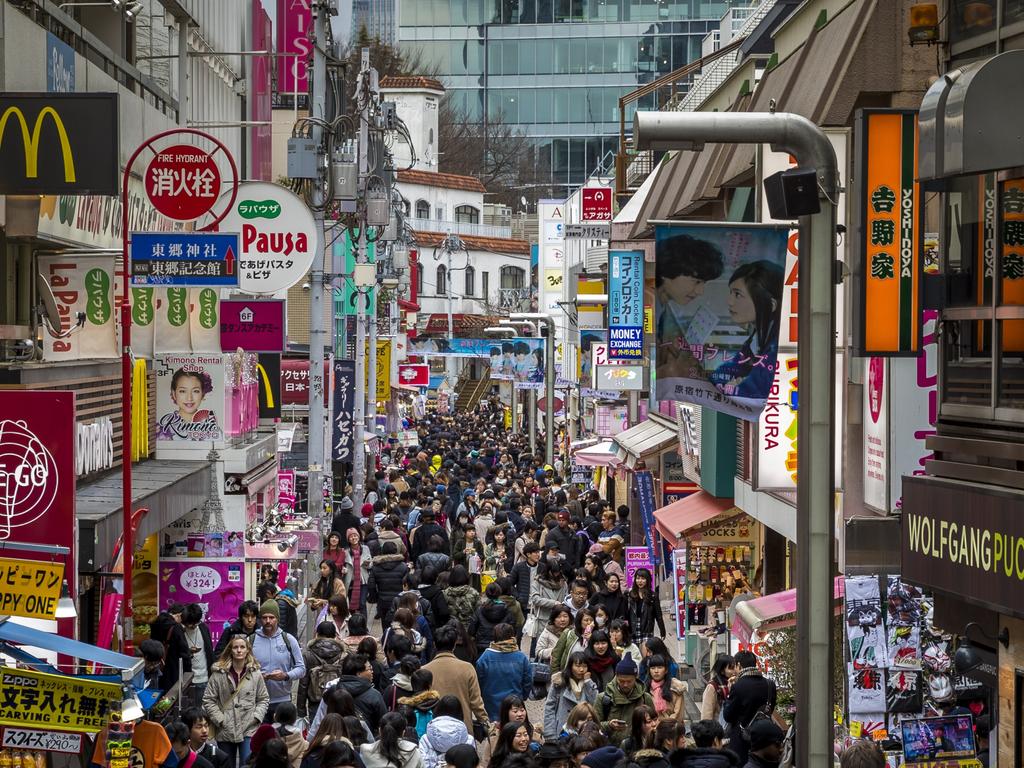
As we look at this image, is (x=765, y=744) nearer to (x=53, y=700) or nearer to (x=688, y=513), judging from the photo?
(x=53, y=700)

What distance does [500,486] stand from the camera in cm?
3125

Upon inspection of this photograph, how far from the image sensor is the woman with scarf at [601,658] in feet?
42.0

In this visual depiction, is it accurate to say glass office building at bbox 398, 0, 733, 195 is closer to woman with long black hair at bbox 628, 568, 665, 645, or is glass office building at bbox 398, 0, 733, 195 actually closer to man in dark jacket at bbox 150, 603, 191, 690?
woman with long black hair at bbox 628, 568, 665, 645

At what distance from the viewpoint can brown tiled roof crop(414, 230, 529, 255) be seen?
8596cm

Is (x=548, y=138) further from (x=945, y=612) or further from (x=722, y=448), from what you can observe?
(x=945, y=612)

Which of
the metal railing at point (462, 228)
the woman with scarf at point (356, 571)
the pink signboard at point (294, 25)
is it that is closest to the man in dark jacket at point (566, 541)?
the woman with scarf at point (356, 571)

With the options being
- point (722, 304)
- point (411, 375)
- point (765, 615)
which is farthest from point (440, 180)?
point (722, 304)

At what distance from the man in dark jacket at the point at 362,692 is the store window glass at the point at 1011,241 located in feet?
17.1

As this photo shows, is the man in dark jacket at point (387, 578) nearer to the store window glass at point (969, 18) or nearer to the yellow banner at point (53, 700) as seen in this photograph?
the yellow banner at point (53, 700)

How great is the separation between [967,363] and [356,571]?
11931 millimetres

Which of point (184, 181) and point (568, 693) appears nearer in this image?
point (568, 693)

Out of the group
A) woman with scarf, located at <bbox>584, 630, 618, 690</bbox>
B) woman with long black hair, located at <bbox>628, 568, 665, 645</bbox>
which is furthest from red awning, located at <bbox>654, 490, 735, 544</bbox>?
woman with scarf, located at <bbox>584, 630, 618, 690</bbox>

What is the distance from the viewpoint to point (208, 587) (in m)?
15.5

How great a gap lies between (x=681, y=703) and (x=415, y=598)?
270 cm
